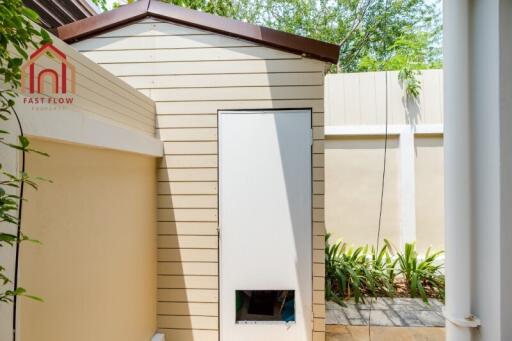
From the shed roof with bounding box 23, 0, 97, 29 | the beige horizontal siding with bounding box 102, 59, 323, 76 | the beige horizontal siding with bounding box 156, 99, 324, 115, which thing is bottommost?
the beige horizontal siding with bounding box 156, 99, 324, 115

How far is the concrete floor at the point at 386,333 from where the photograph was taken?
2.87 m

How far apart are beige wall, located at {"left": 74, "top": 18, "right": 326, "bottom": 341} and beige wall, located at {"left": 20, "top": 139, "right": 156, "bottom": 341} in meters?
0.25

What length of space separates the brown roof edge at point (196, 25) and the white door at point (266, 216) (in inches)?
21.4

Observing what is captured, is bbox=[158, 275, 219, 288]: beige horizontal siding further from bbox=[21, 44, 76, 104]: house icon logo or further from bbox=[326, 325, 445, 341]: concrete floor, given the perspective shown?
bbox=[21, 44, 76, 104]: house icon logo

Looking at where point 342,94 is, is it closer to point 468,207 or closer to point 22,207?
point 468,207

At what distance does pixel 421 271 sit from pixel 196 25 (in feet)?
12.2

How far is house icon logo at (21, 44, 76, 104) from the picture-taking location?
1.36 metres

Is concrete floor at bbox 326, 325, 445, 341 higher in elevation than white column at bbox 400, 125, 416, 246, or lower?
lower

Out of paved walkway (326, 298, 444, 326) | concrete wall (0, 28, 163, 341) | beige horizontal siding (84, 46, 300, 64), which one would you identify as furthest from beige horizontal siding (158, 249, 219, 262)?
beige horizontal siding (84, 46, 300, 64)

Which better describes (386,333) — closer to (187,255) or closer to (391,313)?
(391,313)

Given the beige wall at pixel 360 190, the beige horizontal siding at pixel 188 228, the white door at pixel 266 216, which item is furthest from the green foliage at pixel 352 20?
the beige horizontal siding at pixel 188 228

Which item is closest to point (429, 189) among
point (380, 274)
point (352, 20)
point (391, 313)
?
point (380, 274)

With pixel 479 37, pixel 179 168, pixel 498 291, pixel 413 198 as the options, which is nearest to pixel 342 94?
pixel 413 198

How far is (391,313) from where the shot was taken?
3352mm
